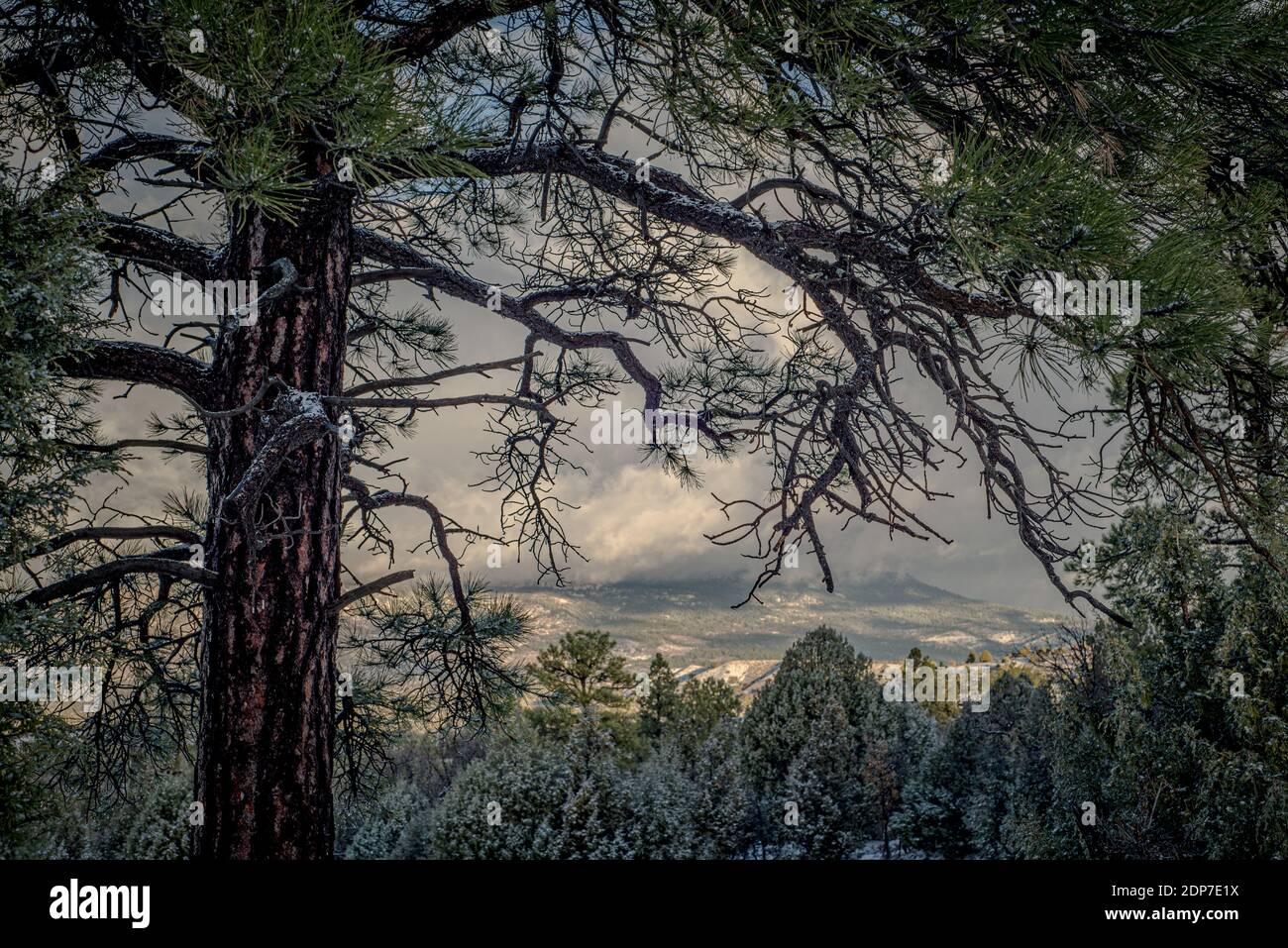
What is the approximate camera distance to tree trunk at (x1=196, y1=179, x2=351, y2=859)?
8.63ft

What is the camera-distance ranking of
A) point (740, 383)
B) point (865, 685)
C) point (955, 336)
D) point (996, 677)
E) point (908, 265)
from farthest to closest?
point (996, 677)
point (865, 685)
point (740, 383)
point (955, 336)
point (908, 265)

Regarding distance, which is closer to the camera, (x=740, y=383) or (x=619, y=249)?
(x=619, y=249)

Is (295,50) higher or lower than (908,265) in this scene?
higher

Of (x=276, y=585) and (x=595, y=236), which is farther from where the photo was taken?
(x=595, y=236)

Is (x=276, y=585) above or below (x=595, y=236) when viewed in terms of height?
below

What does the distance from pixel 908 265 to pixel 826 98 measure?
0.55m

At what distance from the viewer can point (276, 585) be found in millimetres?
2711

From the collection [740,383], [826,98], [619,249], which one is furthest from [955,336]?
[619,249]

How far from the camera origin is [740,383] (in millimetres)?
4086

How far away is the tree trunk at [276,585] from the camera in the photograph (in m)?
2.63
